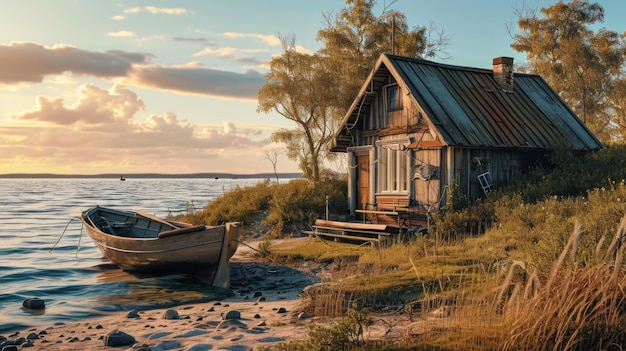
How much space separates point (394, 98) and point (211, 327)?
13.0 m

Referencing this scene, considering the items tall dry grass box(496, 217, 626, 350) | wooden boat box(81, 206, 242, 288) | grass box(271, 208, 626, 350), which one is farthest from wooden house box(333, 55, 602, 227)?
tall dry grass box(496, 217, 626, 350)

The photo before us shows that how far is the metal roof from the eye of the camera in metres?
19.0

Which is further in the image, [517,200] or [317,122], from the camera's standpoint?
[317,122]

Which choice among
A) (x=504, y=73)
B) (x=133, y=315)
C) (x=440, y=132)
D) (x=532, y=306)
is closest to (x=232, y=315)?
(x=133, y=315)

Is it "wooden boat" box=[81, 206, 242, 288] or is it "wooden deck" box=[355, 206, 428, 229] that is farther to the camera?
"wooden deck" box=[355, 206, 428, 229]

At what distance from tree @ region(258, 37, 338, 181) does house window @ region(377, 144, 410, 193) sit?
435 inches

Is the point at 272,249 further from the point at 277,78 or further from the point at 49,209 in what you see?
the point at 49,209

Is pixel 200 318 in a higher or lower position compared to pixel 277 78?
lower

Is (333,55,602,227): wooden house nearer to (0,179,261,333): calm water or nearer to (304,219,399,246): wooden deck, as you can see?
(304,219,399,246): wooden deck

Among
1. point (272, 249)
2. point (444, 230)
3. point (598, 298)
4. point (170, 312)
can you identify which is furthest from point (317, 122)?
point (598, 298)

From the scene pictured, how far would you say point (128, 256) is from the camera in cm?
1720

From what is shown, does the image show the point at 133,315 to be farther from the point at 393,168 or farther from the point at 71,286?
the point at 393,168

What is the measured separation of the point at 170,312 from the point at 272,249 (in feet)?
24.7

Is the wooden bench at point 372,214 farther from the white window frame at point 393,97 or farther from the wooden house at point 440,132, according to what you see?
the white window frame at point 393,97
